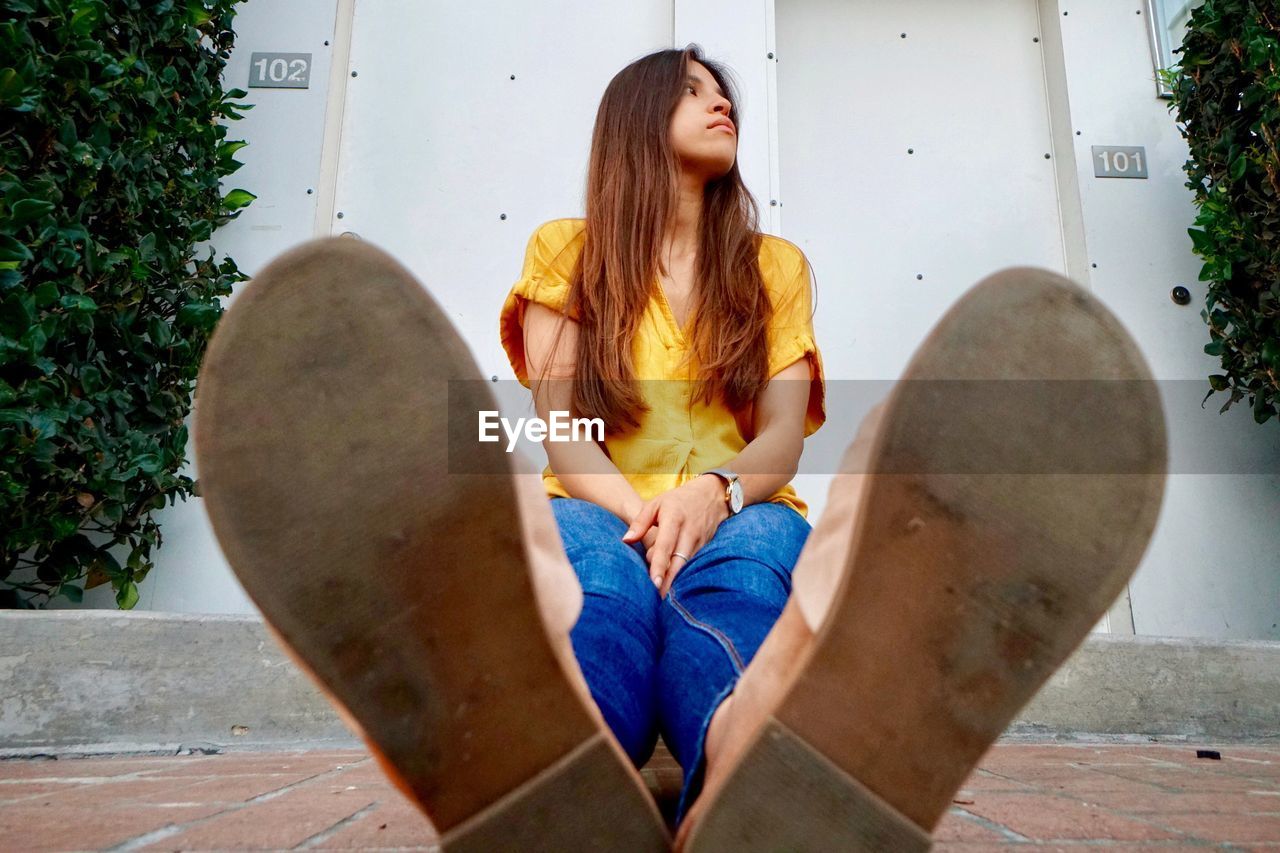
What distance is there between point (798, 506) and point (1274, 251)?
71.9 inches

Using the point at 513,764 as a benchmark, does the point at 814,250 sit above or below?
above

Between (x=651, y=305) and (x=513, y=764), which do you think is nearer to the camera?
(x=513, y=764)

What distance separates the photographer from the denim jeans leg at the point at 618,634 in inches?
31.3

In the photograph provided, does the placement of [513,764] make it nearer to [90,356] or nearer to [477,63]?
[90,356]

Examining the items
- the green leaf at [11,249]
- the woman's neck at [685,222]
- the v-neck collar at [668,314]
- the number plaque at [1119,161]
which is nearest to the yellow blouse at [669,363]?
the v-neck collar at [668,314]

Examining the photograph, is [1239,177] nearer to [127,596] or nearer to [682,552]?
[682,552]

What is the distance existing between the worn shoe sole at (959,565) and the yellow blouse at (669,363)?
672 mm

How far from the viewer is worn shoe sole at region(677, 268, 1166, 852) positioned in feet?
1.85

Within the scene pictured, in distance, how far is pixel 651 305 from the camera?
55.5 inches

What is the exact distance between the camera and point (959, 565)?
1.87 ft

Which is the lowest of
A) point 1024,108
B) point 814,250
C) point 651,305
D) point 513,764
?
point 513,764

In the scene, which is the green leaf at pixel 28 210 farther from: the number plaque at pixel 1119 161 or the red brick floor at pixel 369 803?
the number plaque at pixel 1119 161

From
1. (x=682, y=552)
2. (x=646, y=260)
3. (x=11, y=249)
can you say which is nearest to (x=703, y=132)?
(x=646, y=260)

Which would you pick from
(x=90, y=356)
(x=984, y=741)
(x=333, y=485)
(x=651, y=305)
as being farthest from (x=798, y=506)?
(x=90, y=356)
